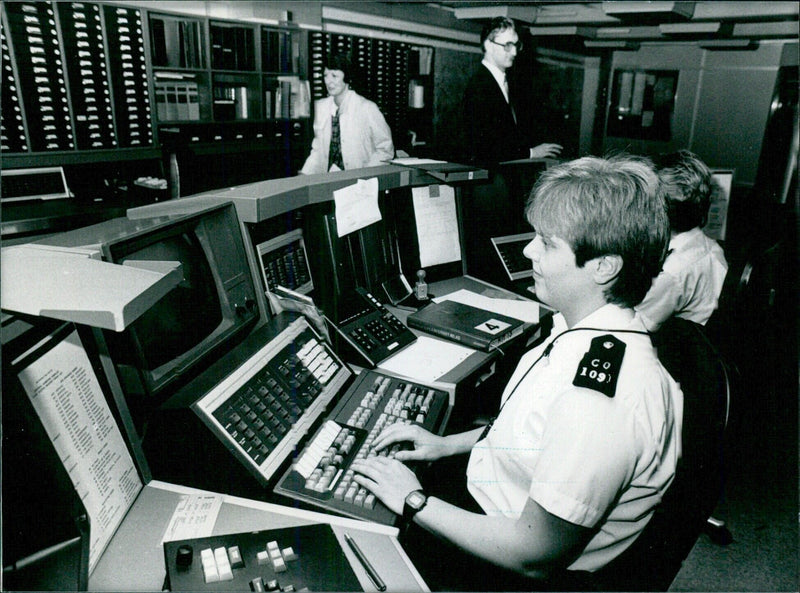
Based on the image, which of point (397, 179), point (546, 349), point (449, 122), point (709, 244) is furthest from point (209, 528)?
point (449, 122)

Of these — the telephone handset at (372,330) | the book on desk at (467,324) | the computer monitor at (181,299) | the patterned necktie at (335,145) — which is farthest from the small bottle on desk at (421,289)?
the patterned necktie at (335,145)

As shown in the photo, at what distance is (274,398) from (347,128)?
331 cm

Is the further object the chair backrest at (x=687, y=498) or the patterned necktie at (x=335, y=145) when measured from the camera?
the patterned necktie at (x=335, y=145)

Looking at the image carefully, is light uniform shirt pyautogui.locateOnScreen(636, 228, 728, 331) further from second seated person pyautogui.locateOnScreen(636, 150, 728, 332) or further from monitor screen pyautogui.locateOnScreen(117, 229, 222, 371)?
monitor screen pyautogui.locateOnScreen(117, 229, 222, 371)

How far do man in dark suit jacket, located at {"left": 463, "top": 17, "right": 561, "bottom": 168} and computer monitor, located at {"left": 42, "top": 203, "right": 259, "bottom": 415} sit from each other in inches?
64.4

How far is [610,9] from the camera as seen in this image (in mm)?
6465

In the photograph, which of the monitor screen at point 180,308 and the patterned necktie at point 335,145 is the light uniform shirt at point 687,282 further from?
the patterned necktie at point 335,145

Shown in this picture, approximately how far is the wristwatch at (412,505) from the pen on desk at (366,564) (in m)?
0.13

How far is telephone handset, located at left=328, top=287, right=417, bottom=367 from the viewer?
61.4 inches

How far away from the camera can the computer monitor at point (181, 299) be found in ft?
3.32

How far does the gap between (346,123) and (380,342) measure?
9.52ft

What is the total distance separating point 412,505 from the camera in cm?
103

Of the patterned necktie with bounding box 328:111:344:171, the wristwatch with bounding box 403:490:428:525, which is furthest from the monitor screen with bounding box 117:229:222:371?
the patterned necktie with bounding box 328:111:344:171

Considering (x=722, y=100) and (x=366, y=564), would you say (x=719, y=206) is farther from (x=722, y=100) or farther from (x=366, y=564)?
(x=722, y=100)
